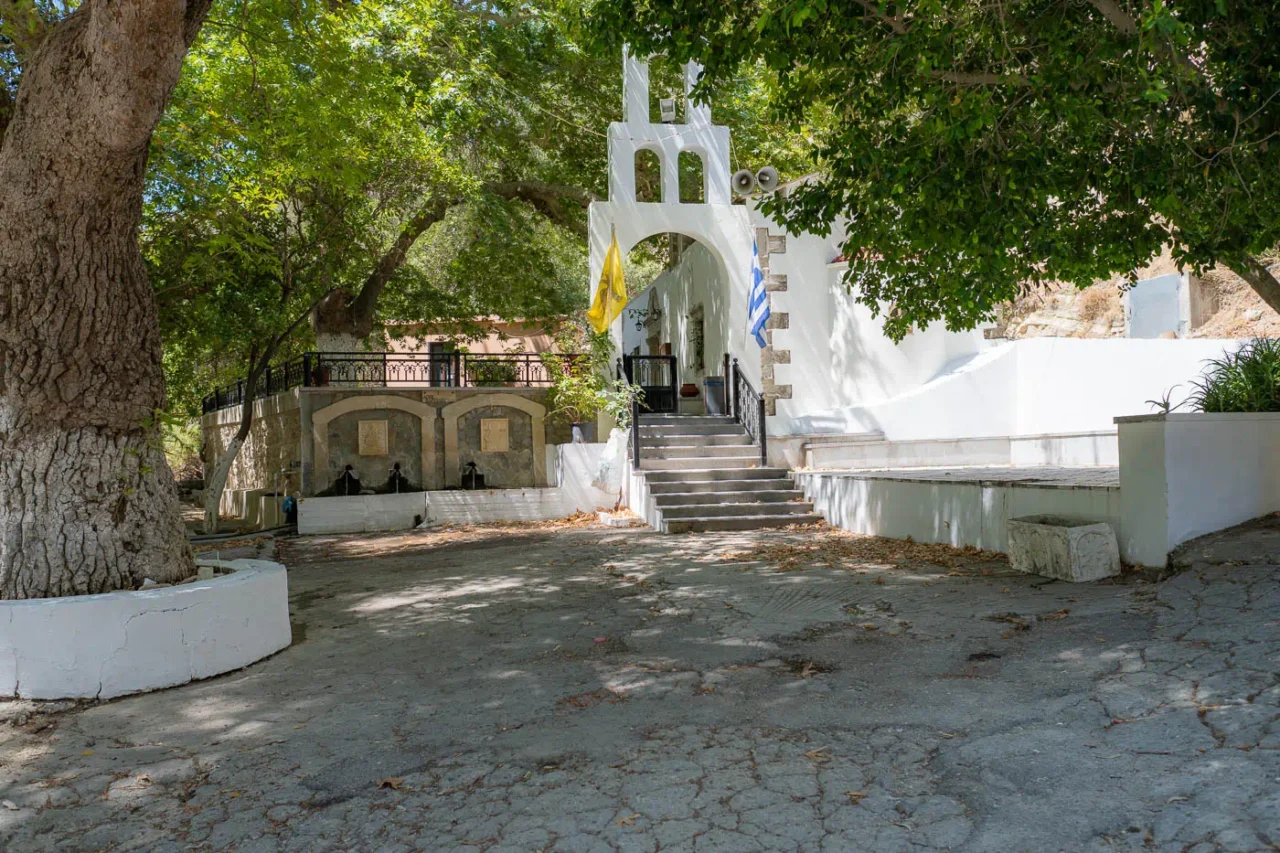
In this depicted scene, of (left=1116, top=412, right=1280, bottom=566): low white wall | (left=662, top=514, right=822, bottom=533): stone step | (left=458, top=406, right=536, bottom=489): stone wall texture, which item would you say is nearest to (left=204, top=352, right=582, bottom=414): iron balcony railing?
(left=458, top=406, right=536, bottom=489): stone wall texture

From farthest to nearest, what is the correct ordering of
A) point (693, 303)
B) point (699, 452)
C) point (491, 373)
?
point (693, 303)
point (491, 373)
point (699, 452)

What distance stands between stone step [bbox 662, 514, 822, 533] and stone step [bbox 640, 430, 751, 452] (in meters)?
2.63

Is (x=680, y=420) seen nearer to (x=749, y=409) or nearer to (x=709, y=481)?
(x=749, y=409)

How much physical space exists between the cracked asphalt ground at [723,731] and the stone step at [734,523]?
14.0 ft

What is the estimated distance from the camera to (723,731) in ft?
12.3

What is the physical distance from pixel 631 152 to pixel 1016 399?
23.7 feet

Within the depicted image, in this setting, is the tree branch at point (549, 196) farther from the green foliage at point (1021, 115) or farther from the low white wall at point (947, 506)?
the green foliage at point (1021, 115)

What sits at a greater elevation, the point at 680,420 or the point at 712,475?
the point at 680,420

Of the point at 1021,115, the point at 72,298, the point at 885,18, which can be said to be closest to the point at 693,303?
the point at 1021,115

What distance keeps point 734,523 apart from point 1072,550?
506 centimetres

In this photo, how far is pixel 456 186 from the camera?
15.5 metres

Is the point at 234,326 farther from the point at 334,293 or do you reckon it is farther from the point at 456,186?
the point at 456,186

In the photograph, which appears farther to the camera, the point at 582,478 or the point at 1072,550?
the point at 582,478

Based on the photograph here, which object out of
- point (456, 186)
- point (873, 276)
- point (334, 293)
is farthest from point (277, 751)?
point (334, 293)
